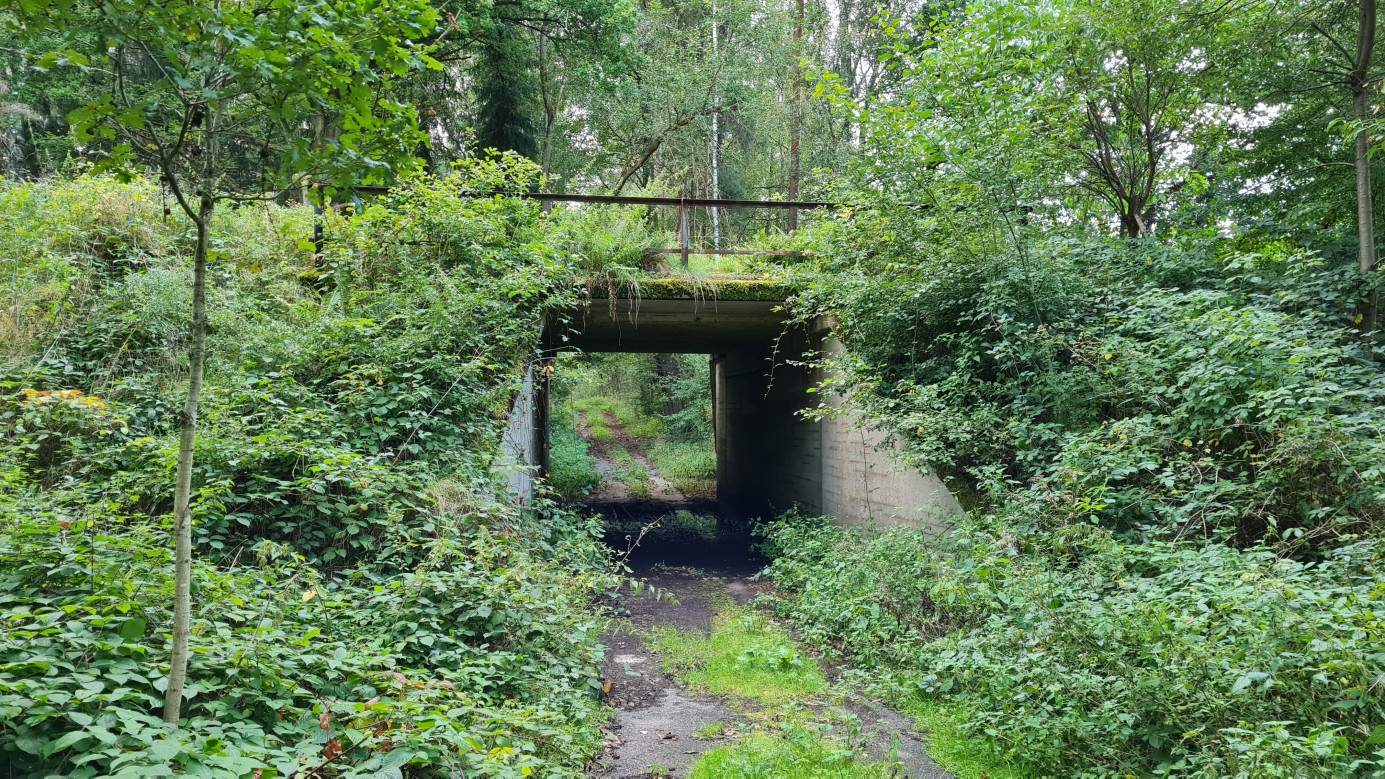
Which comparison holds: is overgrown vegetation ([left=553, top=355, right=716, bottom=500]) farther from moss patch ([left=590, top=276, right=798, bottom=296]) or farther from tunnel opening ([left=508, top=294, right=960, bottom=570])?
moss patch ([left=590, top=276, right=798, bottom=296])

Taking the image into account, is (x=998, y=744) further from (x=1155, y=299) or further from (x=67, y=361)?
(x=67, y=361)

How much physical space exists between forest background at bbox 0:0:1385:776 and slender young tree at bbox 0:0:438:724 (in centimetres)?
7

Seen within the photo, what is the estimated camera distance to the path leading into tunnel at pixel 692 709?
455 centimetres

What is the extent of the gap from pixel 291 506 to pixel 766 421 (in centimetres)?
1064

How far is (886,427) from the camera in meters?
7.78

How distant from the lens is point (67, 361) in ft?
22.8

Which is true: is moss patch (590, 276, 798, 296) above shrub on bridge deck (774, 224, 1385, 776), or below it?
above

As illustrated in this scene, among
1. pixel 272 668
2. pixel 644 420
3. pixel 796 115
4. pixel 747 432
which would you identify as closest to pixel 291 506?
pixel 272 668

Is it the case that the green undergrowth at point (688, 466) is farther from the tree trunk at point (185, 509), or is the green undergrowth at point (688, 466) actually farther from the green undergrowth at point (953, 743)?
the tree trunk at point (185, 509)

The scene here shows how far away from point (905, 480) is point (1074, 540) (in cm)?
377

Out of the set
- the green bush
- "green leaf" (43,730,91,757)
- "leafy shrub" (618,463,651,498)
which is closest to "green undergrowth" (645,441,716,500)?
"leafy shrub" (618,463,651,498)

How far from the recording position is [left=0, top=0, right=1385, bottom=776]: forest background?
329cm

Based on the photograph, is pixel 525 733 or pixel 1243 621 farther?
pixel 525 733

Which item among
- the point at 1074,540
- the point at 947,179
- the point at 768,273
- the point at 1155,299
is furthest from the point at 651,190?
the point at 1074,540
